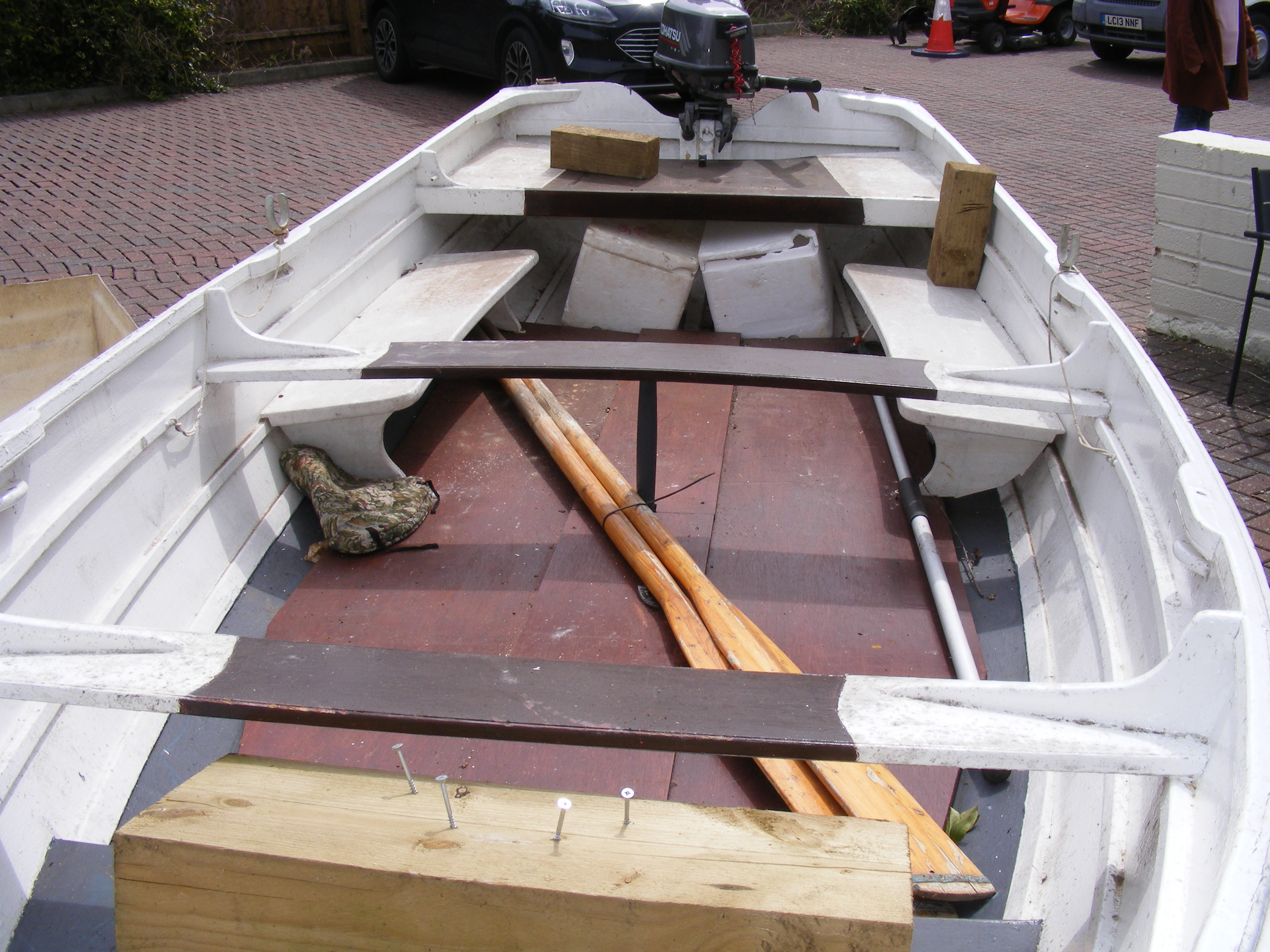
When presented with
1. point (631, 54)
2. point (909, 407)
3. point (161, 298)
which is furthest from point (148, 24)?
point (909, 407)

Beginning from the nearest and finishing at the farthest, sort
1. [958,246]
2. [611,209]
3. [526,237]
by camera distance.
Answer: [958,246] < [611,209] < [526,237]

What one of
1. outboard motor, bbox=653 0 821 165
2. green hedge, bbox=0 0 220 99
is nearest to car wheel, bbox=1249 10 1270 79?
outboard motor, bbox=653 0 821 165

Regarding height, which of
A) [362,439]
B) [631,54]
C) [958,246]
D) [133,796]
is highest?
[631,54]

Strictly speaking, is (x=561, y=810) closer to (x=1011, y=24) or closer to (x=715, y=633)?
(x=715, y=633)

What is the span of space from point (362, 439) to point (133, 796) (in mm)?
1141

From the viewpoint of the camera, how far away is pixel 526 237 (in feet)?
15.0

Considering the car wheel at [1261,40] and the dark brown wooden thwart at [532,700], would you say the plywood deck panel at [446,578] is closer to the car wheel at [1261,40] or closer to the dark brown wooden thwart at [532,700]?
the dark brown wooden thwart at [532,700]

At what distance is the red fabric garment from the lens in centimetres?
532

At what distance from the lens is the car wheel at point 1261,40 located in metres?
10.4

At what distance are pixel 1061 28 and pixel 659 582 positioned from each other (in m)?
14.7

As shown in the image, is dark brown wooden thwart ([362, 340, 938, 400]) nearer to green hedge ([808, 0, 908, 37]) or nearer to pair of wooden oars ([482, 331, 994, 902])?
pair of wooden oars ([482, 331, 994, 902])

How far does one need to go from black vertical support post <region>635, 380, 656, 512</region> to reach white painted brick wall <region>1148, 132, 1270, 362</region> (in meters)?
3.18

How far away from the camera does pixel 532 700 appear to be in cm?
141

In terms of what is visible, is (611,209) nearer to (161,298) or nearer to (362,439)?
(362,439)
